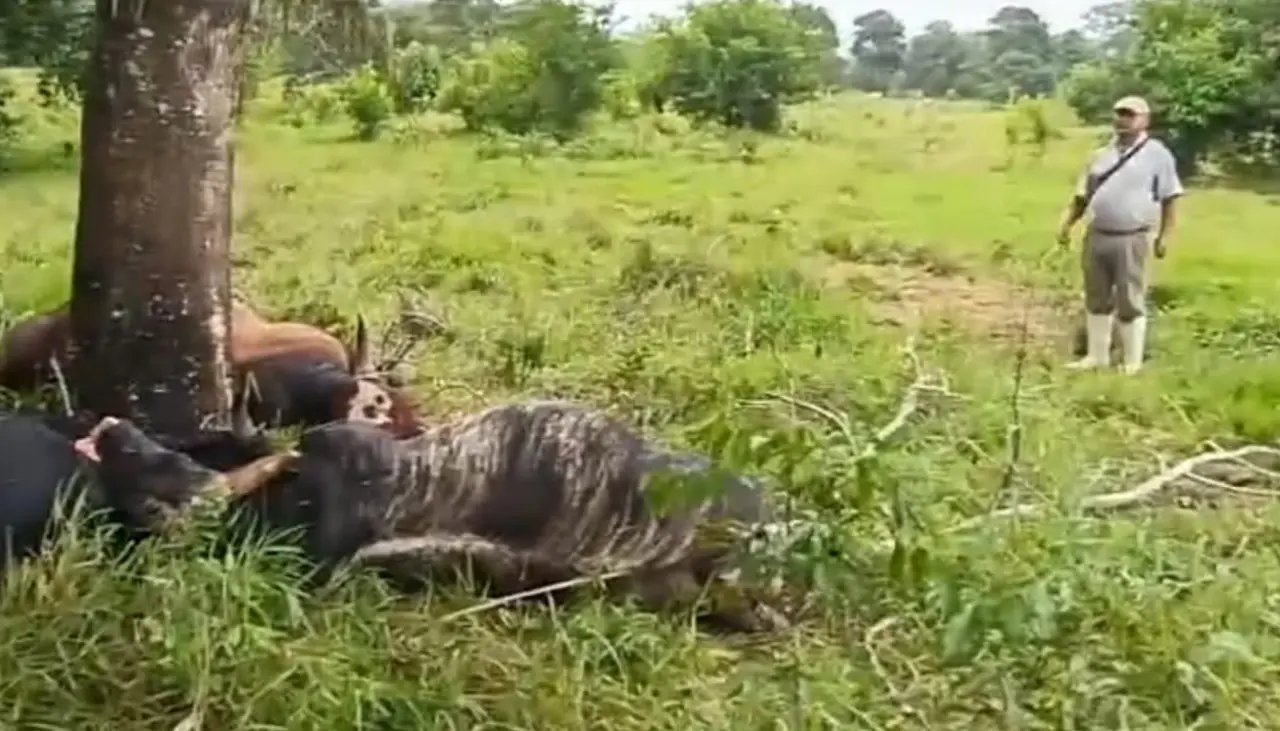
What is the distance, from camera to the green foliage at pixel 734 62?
18297mm

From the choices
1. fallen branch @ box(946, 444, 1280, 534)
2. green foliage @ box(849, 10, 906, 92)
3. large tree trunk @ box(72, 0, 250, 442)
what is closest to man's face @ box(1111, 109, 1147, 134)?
fallen branch @ box(946, 444, 1280, 534)

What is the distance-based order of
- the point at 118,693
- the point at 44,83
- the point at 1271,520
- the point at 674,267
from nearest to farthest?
the point at 118,693
the point at 1271,520
the point at 674,267
the point at 44,83

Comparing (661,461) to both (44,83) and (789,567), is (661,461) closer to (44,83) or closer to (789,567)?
(789,567)

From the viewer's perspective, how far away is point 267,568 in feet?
9.29

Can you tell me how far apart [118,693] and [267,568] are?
35cm

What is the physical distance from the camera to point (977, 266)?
28.3 feet

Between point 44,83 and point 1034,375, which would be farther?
point 44,83

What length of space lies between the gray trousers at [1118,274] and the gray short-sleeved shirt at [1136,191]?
0.04 meters

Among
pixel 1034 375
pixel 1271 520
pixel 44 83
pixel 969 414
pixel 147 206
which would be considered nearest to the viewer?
pixel 147 206

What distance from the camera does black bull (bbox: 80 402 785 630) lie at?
2986mm

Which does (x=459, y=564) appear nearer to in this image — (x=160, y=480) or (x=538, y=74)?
(x=160, y=480)

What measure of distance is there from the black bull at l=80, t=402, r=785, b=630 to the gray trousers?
324 centimetres

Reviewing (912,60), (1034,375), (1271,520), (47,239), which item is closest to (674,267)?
(1034,375)

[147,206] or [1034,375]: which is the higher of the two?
[147,206]
